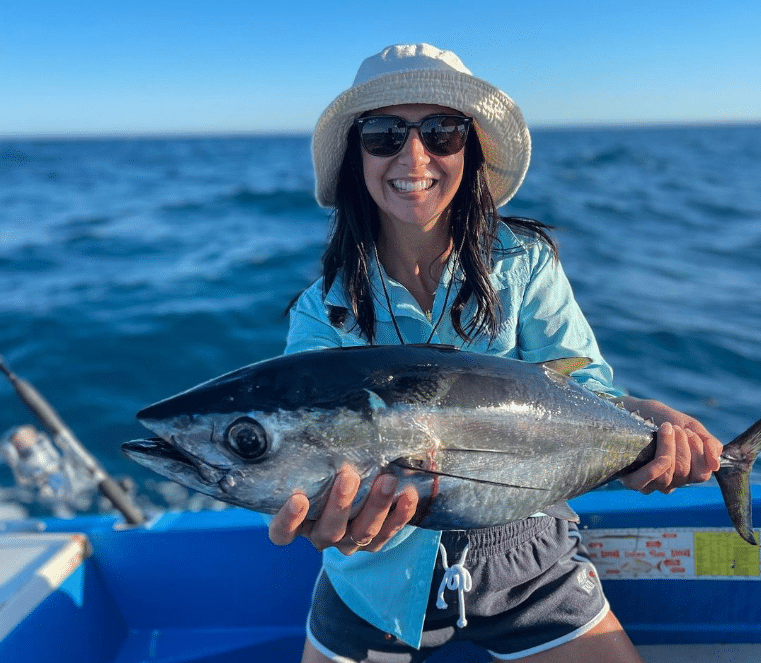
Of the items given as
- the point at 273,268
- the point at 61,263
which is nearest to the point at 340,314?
the point at 273,268

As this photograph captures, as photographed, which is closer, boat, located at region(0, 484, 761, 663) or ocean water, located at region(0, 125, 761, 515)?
boat, located at region(0, 484, 761, 663)

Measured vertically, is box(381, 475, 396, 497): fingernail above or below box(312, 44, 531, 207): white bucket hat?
below

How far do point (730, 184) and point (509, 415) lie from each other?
2716 centimetres

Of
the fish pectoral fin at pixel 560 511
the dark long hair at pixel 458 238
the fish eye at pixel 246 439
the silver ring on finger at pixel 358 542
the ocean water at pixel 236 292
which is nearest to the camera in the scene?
the fish eye at pixel 246 439

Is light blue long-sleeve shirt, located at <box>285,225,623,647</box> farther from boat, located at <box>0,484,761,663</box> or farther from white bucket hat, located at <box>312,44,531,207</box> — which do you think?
boat, located at <box>0,484,761,663</box>

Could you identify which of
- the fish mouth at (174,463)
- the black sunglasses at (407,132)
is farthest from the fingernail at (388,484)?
the black sunglasses at (407,132)

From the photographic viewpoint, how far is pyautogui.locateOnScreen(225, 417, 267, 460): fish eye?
1.59 metres

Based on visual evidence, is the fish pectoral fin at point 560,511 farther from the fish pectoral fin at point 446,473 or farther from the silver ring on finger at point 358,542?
the silver ring on finger at point 358,542

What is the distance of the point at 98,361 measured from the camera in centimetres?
856

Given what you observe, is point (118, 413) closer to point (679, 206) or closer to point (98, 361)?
point (98, 361)

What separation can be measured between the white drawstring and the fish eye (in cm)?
105

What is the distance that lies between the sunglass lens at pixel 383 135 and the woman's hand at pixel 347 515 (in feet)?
4.50

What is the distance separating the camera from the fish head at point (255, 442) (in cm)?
159

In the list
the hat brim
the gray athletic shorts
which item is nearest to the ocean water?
the gray athletic shorts
